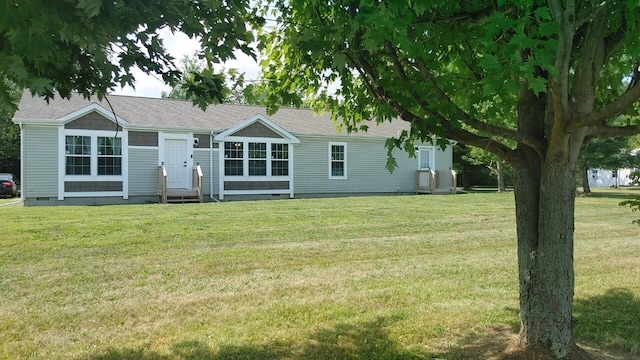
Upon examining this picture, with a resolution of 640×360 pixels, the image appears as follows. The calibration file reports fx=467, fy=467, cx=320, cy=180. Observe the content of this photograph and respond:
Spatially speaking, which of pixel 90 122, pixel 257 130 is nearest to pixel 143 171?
pixel 90 122

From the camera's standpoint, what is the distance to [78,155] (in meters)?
16.4

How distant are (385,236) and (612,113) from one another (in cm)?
658

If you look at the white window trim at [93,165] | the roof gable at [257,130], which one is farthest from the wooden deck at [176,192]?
the roof gable at [257,130]

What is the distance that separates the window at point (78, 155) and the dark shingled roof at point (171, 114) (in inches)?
38.5

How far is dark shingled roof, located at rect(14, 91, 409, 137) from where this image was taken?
16406 mm

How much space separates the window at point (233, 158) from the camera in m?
19.0

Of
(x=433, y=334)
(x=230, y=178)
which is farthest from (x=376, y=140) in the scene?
(x=433, y=334)

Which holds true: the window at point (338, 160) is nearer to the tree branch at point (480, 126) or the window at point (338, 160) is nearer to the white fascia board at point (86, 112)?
the white fascia board at point (86, 112)

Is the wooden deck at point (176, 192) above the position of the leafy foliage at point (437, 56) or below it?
below

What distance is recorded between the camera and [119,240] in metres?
8.14

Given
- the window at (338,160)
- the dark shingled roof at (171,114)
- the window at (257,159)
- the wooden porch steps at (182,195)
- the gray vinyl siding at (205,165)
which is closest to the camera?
the dark shingled roof at (171,114)

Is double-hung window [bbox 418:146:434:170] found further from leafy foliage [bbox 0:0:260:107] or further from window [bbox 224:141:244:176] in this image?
leafy foliage [bbox 0:0:260:107]

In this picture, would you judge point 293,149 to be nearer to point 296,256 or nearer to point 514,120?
point 296,256

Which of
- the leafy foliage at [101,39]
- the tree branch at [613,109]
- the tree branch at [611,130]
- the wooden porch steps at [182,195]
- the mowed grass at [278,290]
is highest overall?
the leafy foliage at [101,39]
